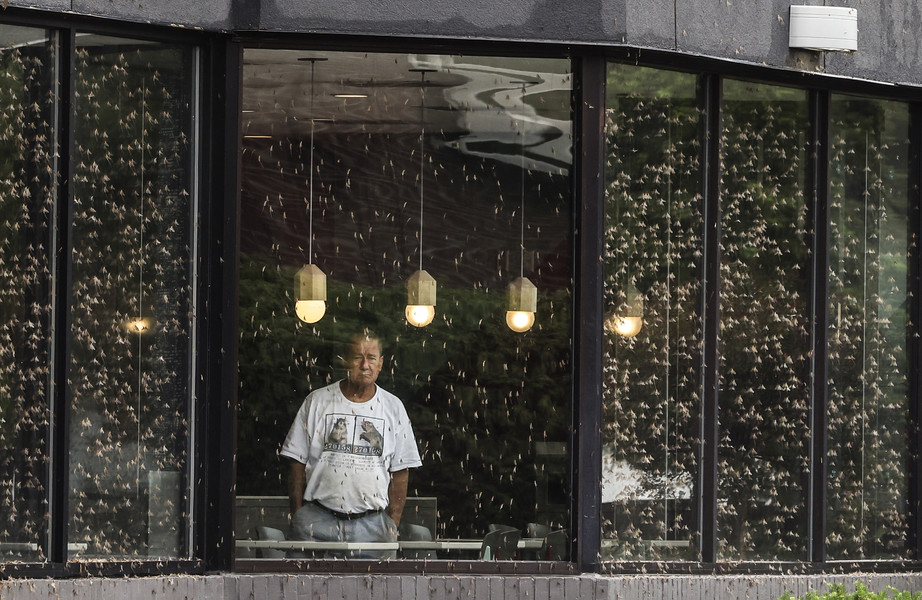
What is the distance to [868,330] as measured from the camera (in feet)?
30.3

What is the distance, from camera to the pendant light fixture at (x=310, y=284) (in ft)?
26.8

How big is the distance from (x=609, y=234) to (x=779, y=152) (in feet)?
4.32

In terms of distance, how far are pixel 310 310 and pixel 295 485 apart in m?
0.97

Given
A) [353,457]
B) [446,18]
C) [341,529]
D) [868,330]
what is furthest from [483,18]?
[868,330]

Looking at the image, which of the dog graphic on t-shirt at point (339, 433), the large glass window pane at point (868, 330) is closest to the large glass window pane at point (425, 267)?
the dog graphic on t-shirt at point (339, 433)

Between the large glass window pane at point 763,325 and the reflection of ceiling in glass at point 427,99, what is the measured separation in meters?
1.18

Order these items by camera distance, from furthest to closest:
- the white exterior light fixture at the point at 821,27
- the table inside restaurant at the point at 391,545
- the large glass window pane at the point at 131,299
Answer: the white exterior light fixture at the point at 821,27
the table inside restaurant at the point at 391,545
the large glass window pane at the point at 131,299

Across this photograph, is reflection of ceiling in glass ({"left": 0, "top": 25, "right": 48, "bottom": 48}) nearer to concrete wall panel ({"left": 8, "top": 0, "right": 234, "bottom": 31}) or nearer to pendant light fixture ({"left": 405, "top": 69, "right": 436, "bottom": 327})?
concrete wall panel ({"left": 8, "top": 0, "right": 234, "bottom": 31})

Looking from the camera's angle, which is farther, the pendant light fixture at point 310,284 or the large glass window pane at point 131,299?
the pendant light fixture at point 310,284

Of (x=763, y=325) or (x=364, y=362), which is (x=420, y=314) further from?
(x=763, y=325)

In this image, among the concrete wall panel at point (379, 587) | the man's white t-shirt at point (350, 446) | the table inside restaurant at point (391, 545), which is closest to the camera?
the concrete wall panel at point (379, 587)

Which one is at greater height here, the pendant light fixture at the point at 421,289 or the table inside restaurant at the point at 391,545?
the pendant light fixture at the point at 421,289

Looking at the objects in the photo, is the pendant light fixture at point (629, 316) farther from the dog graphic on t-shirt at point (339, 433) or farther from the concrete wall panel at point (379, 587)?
the dog graphic on t-shirt at point (339, 433)

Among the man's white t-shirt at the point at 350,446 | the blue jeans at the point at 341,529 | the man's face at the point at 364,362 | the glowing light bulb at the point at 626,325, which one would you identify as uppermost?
the glowing light bulb at the point at 626,325
